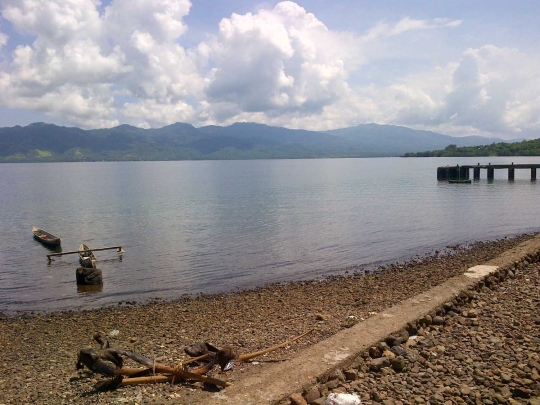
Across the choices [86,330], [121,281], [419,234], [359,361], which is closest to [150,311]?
[86,330]

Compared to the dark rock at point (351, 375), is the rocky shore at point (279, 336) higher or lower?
lower

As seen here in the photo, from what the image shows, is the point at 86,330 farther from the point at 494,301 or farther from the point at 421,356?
the point at 494,301

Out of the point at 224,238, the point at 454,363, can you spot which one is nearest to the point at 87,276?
the point at 224,238

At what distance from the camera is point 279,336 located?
1167cm

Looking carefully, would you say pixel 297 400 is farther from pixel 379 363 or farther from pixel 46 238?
pixel 46 238

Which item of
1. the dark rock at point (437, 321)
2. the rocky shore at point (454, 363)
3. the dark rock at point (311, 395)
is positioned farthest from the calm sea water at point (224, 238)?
the dark rock at point (311, 395)

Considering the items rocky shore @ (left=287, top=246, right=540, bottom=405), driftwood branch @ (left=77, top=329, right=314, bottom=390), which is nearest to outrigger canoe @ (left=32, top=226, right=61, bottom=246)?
driftwood branch @ (left=77, top=329, right=314, bottom=390)

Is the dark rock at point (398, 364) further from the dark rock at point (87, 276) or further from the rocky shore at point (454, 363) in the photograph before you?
the dark rock at point (87, 276)

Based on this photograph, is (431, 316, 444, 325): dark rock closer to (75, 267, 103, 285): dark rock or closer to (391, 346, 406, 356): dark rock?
(391, 346, 406, 356): dark rock

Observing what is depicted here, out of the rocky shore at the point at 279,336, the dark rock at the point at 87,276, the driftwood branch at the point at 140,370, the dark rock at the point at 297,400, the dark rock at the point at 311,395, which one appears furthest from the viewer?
the dark rock at the point at 87,276

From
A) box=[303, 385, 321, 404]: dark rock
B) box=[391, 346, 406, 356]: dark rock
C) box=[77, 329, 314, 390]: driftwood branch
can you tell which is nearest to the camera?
box=[303, 385, 321, 404]: dark rock

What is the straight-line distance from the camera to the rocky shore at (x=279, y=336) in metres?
7.99

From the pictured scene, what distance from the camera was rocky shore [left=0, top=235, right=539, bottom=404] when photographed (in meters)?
7.99

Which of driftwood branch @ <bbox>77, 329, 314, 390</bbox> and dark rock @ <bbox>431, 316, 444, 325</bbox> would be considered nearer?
driftwood branch @ <bbox>77, 329, 314, 390</bbox>
